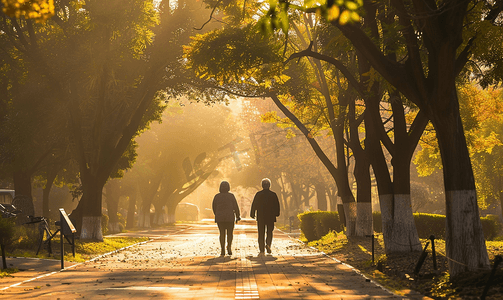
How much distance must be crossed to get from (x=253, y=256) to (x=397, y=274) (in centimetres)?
570

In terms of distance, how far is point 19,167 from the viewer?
26.2 metres

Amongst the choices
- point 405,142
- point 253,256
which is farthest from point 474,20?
point 253,256

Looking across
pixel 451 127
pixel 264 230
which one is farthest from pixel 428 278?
pixel 264 230

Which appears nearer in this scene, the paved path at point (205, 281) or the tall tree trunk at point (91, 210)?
the paved path at point (205, 281)

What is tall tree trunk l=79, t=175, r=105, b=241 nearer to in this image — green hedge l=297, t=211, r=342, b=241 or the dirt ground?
green hedge l=297, t=211, r=342, b=241

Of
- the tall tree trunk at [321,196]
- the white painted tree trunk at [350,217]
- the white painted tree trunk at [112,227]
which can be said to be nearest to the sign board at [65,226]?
the white painted tree trunk at [350,217]

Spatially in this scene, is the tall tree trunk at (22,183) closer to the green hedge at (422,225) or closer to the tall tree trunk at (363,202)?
the green hedge at (422,225)

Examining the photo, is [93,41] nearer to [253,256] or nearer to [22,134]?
[22,134]

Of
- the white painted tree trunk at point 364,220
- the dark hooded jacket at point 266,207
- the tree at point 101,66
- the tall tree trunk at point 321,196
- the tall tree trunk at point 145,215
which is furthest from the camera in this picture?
the tall tree trunk at point 145,215

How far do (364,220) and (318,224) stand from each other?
20.1 ft

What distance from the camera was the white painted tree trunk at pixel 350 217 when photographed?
2025 cm

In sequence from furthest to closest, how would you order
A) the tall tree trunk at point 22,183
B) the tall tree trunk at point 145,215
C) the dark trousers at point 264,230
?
the tall tree trunk at point 145,215 < the tall tree trunk at point 22,183 < the dark trousers at point 264,230

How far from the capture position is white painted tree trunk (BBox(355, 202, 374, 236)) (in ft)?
Result: 62.1

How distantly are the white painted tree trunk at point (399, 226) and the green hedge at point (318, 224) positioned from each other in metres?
11.1
